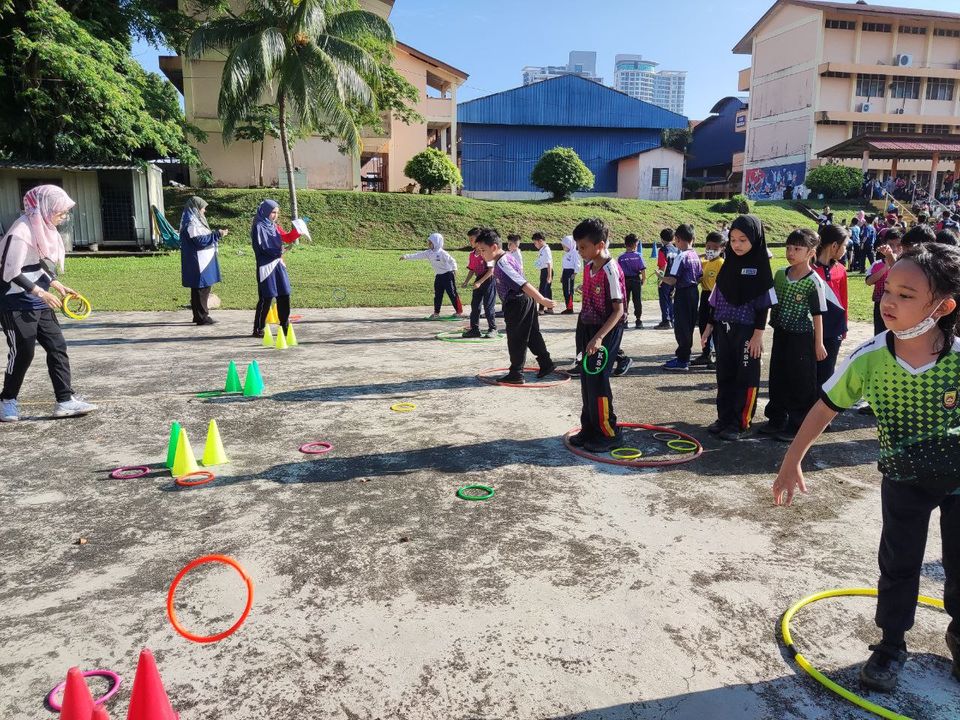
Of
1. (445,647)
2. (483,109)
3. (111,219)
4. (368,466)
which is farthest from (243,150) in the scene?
(445,647)

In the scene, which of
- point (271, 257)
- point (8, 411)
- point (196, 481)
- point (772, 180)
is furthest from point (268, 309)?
point (772, 180)

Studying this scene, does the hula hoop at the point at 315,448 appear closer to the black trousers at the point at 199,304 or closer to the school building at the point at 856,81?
the black trousers at the point at 199,304

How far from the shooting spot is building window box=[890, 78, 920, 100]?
49.2 metres

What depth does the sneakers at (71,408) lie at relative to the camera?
6.87 meters

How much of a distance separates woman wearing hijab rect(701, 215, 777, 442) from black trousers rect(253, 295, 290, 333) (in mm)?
6668

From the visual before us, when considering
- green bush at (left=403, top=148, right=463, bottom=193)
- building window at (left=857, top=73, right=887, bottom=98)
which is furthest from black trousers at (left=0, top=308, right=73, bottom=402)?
building window at (left=857, top=73, right=887, bottom=98)

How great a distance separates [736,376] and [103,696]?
5.49 m

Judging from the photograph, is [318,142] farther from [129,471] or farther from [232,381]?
[129,471]

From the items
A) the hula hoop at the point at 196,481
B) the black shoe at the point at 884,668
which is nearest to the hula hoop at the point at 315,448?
the hula hoop at the point at 196,481

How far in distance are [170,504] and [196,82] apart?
34.1 metres

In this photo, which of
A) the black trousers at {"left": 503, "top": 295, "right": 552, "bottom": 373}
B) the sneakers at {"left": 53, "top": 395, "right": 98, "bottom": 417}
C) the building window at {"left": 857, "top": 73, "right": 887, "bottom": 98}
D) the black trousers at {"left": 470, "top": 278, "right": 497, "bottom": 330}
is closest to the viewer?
the sneakers at {"left": 53, "top": 395, "right": 98, "bottom": 417}

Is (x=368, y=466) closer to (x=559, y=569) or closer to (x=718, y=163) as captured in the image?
(x=559, y=569)

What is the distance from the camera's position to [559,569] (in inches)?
154

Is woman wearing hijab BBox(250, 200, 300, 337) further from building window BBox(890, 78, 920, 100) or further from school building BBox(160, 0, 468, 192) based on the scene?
building window BBox(890, 78, 920, 100)
